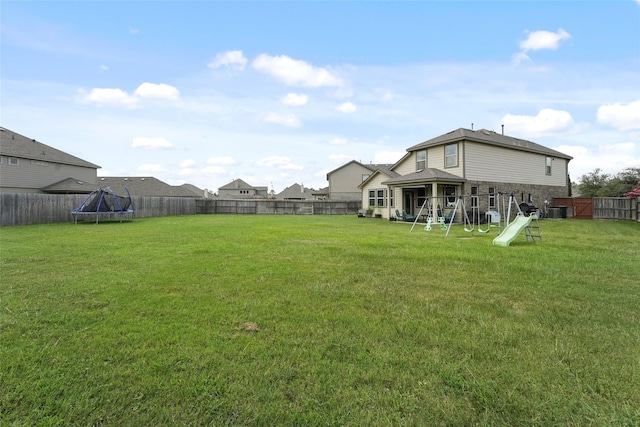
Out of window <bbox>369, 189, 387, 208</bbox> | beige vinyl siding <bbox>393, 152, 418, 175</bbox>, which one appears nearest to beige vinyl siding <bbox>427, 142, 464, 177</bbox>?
beige vinyl siding <bbox>393, 152, 418, 175</bbox>

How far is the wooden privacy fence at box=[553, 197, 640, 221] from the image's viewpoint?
1979cm

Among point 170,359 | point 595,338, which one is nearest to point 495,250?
point 595,338

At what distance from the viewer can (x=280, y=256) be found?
7168 mm

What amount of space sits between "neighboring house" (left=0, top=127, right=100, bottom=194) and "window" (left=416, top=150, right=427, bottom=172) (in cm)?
2845

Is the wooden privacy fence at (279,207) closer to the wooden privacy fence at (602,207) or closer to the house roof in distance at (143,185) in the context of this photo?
the house roof in distance at (143,185)

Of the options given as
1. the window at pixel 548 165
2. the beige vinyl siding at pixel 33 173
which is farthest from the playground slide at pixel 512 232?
the beige vinyl siding at pixel 33 173

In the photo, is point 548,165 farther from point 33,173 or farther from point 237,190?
point 237,190

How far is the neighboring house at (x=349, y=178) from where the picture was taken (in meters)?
40.9

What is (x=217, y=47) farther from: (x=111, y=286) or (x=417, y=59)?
(x=111, y=286)

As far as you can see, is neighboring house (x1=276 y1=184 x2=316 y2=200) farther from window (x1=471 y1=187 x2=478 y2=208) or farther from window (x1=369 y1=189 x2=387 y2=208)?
window (x1=471 y1=187 x2=478 y2=208)

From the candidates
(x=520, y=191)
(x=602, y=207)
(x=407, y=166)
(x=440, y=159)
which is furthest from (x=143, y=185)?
(x=602, y=207)

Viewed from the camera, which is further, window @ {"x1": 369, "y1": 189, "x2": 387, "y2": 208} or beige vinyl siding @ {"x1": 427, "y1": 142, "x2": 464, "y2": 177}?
window @ {"x1": 369, "y1": 189, "x2": 387, "y2": 208}

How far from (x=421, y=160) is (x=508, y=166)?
559 cm

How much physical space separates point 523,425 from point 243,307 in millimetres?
2930
